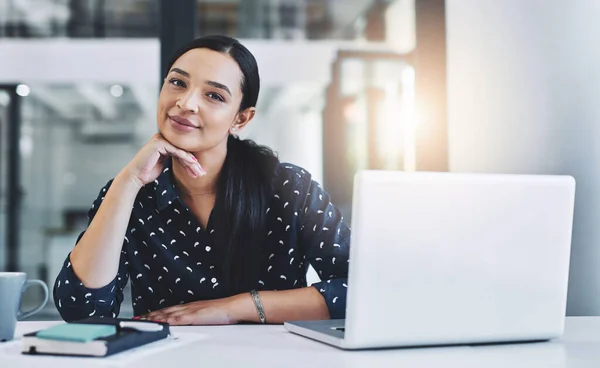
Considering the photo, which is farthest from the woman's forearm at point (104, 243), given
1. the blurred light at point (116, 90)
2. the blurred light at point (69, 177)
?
the blurred light at point (69, 177)

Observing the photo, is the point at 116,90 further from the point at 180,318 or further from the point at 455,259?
the point at 455,259

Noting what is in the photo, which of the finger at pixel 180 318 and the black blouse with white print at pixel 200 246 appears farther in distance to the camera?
the black blouse with white print at pixel 200 246

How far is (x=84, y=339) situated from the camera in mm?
900

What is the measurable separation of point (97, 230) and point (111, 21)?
5.11 meters

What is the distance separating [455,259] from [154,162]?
→ 0.84 m

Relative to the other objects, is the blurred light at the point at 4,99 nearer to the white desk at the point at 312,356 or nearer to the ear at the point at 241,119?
the ear at the point at 241,119

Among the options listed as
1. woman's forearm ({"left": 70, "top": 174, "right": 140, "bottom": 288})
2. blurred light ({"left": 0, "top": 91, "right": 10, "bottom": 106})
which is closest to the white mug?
woman's forearm ({"left": 70, "top": 174, "right": 140, "bottom": 288})

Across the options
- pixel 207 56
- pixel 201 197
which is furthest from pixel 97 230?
pixel 207 56

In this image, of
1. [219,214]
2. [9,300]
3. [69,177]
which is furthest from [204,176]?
[69,177]

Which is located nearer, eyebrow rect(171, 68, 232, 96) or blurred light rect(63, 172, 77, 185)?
eyebrow rect(171, 68, 232, 96)

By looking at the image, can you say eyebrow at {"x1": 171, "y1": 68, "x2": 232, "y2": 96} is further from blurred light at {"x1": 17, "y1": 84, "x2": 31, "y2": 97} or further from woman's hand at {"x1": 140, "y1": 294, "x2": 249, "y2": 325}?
blurred light at {"x1": 17, "y1": 84, "x2": 31, "y2": 97}

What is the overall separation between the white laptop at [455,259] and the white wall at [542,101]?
61 cm

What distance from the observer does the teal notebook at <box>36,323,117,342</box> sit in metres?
0.91

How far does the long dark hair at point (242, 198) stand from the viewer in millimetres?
1728
